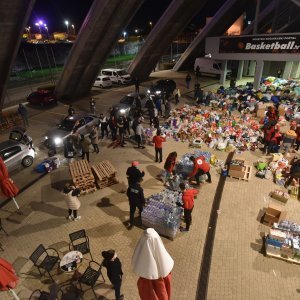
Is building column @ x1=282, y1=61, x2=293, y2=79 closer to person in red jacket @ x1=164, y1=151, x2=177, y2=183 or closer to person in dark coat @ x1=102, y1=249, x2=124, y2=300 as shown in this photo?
person in red jacket @ x1=164, y1=151, x2=177, y2=183

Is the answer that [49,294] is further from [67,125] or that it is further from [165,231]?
[67,125]

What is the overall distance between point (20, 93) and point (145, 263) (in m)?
30.2

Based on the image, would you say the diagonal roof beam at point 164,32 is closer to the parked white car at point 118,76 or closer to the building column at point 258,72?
the parked white car at point 118,76

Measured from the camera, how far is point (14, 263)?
7.68 meters

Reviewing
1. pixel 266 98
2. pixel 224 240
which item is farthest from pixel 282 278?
pixel 266 98

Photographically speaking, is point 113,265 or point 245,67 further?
point 245,67

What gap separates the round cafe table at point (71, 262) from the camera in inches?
268

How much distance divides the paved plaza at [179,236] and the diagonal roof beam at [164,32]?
2051cm

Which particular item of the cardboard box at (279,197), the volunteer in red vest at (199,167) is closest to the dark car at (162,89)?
the volunteer in red vest at (199,167)

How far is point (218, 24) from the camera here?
32312 millimetres

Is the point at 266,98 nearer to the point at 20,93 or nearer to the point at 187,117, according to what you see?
the point at 187,117

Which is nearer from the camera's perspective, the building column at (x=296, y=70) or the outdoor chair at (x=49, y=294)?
the outdoor chair at (x=49, y=294)

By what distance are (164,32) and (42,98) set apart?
15.7m

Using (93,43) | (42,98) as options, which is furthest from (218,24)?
(42,98)
